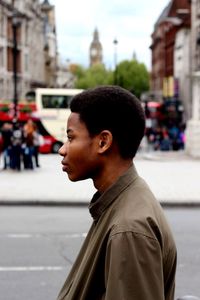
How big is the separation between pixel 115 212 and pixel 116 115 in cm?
31

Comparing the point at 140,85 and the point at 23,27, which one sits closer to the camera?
the point at 23,27

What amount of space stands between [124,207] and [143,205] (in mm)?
59

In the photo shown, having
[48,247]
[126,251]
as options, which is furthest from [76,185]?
[126,251]

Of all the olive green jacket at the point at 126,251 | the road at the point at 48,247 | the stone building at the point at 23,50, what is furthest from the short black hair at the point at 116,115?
the stone building at the point at 23,50

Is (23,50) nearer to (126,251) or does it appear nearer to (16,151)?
(16,151)

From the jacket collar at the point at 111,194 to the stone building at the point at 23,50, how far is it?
5393 cm

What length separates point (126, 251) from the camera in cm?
209

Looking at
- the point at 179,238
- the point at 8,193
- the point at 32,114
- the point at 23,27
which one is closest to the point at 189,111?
the point at 23,27

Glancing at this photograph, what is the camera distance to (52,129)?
135 ft

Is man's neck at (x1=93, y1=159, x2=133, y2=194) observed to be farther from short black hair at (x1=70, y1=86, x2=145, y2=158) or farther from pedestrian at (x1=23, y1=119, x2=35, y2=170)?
pedestrian at (x1=23, y1=119, x2=35, y2=170)

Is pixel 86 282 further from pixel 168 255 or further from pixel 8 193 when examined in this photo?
pixel 8 193

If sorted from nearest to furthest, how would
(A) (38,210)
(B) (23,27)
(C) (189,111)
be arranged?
1. (A) (38,210)
2. (C) (189,111)
3. (B) (23,27)

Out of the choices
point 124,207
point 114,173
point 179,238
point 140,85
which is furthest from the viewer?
point 140,85

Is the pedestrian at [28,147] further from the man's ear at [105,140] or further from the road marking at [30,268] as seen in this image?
the man's ear at [105,140]
